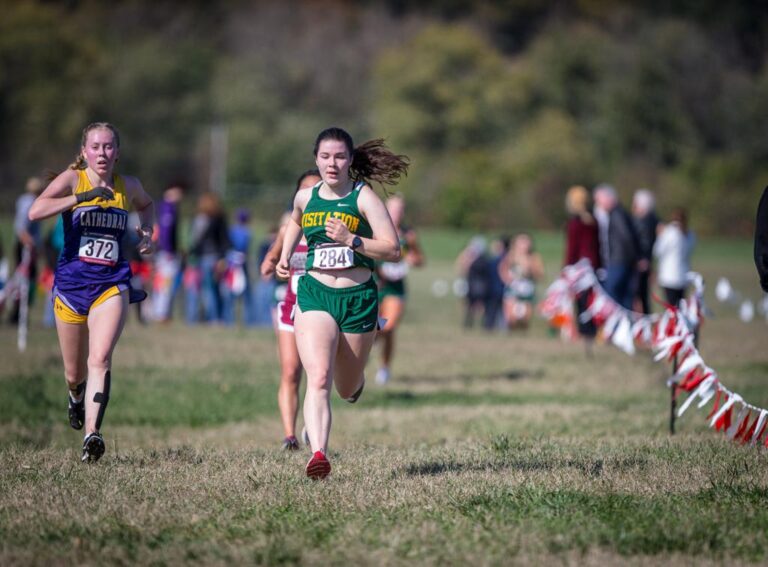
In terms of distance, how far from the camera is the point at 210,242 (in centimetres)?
2266

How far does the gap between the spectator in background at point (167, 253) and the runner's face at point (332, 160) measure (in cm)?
1512

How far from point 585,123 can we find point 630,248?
6006cm

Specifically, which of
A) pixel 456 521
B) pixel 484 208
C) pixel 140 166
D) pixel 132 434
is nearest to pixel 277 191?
pixel 140 166

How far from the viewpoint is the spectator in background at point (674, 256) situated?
18.5m

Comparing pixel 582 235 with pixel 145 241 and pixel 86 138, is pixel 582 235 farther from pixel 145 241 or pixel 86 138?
pixel 86 138

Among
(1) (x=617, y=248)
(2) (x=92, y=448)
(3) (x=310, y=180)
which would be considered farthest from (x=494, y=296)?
(2) (x=92, y=448)

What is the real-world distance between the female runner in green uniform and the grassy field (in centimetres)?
66

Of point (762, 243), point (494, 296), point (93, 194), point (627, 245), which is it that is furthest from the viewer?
point (494, 296)

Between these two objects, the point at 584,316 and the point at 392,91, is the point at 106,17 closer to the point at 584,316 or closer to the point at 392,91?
the point at 392,91

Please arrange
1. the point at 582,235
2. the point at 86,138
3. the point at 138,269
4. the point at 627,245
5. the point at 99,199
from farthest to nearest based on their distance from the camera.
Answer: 1. the point at 138,269
2. the point at 582,235
3. the point at 627,245
4. the point at 86,138
5. the point at 99,199

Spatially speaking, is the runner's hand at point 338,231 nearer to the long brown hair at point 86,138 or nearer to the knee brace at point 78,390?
the long brown hair at point 86,138

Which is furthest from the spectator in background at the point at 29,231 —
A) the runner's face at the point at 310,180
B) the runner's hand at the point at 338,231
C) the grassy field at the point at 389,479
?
the runner's hand at the point at 338,231

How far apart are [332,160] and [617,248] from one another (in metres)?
11.0

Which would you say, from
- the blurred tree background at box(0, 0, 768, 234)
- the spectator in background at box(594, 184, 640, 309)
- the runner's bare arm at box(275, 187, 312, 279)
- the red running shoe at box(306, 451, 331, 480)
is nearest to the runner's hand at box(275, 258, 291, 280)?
the runner's bare arm at box(275, 187, 312, 279)
